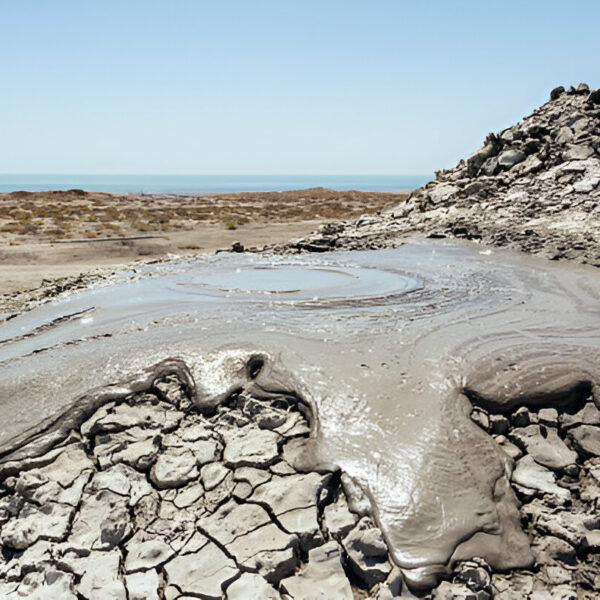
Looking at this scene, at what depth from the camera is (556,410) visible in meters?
3.95

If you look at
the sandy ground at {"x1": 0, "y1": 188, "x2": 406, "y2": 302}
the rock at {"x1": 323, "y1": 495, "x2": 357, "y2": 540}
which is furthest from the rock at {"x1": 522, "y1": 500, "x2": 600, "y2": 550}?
the sandy ground at {"x1": 0, "y1": 188, "x2": 406, "y2": 302}

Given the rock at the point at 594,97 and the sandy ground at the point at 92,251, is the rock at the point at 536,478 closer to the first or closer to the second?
the sandy ground at the point at 92,251

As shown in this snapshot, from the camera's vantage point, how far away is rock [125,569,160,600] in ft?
8.61

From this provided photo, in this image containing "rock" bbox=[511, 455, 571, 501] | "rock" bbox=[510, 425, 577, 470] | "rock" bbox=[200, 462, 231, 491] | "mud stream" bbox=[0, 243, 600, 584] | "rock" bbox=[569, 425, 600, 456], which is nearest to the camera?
"mud stream" bbox=[0, 243, 600, 584]

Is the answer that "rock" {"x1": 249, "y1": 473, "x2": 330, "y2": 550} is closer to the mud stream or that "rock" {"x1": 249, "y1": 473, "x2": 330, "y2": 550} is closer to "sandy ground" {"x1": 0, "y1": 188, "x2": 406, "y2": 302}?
the mud stream

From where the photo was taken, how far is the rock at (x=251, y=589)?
2.58 meters

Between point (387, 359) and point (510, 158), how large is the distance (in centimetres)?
1350

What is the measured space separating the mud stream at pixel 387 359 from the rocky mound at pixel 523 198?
8.50 ft

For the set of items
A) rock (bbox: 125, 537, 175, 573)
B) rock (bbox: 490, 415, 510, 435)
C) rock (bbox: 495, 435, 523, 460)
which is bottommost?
rock (bbox: 125, 537, 175, 573)

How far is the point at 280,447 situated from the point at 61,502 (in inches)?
62.7

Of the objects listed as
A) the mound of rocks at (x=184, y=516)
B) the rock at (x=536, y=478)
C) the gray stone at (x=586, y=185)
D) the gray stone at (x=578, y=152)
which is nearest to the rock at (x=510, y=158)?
the gray stone at (x=578, y=152)

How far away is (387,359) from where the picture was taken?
184 inches

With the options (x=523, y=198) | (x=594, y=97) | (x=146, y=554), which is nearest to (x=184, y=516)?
(x=146, y=554)

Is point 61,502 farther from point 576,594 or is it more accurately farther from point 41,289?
point 41,289
